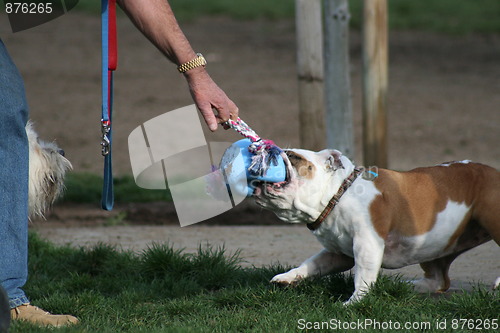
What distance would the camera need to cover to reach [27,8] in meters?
4.41

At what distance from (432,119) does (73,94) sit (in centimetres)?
572

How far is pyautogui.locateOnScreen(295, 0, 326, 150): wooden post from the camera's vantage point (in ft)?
24.8

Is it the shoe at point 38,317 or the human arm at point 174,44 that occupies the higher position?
the human arm at point 174,44

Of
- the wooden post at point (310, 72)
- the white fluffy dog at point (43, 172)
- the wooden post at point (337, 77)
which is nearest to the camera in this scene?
the white fluffy dog at point (43, 172)

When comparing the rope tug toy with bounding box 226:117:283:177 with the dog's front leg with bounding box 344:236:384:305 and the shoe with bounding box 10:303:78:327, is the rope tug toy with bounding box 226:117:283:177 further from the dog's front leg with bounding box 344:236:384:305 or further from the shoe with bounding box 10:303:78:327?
the shoe with bounding box 10:303:78:327

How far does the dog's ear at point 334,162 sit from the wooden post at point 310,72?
3512 mm

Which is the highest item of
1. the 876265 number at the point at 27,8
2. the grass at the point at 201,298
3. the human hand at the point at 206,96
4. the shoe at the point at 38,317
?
the 876265 number at the point at 27,8

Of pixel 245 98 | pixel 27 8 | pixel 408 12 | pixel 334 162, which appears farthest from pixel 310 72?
pixel 408 12

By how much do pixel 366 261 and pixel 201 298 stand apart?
0.96 meters

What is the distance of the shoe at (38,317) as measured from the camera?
156 inches

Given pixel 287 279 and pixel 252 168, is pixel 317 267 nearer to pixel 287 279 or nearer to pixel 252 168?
pixel 287 279

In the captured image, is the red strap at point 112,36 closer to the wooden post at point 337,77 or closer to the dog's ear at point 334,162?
the dog's ear at point 334,162

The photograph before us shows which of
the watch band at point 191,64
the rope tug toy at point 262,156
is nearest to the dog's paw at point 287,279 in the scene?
the rope tug toy at point 262,156

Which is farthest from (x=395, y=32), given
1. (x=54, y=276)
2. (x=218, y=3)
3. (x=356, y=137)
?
(x=54, y=276)
